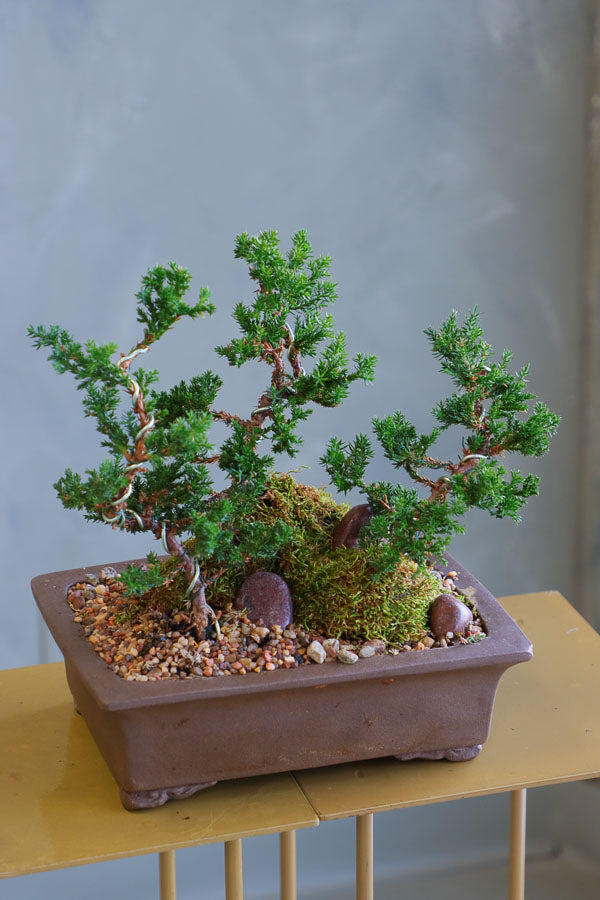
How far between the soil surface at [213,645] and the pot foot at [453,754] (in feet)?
0.36

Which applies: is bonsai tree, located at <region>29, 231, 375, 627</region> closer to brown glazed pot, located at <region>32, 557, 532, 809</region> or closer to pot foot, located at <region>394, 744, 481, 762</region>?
brown glazed pot, located at <region>32, 557, 532, 809</region>

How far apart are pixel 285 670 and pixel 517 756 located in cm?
27

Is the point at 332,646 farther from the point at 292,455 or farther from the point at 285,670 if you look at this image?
the point at 292,455

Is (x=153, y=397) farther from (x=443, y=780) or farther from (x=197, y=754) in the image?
(x=443, y=780)

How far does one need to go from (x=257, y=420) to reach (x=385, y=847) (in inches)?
58.0

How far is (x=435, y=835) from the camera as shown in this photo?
2.22m

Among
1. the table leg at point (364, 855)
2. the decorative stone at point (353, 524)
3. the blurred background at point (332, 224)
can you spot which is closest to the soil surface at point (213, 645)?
the decorative stone at point (353, 524)

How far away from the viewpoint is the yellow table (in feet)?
3.07

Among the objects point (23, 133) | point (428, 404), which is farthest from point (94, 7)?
point (428, 404)

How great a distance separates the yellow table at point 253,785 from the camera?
36.9 inches

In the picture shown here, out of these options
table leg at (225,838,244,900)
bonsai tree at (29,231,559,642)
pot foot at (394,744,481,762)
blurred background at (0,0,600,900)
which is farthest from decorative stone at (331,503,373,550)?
blurred background at (0,0,600,900)

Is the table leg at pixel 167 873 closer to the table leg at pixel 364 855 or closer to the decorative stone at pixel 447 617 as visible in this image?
the table leg at pixel 364 855

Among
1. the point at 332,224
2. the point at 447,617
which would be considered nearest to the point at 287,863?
the point at 447,617

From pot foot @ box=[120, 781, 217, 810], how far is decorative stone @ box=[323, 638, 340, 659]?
163 millimetres
